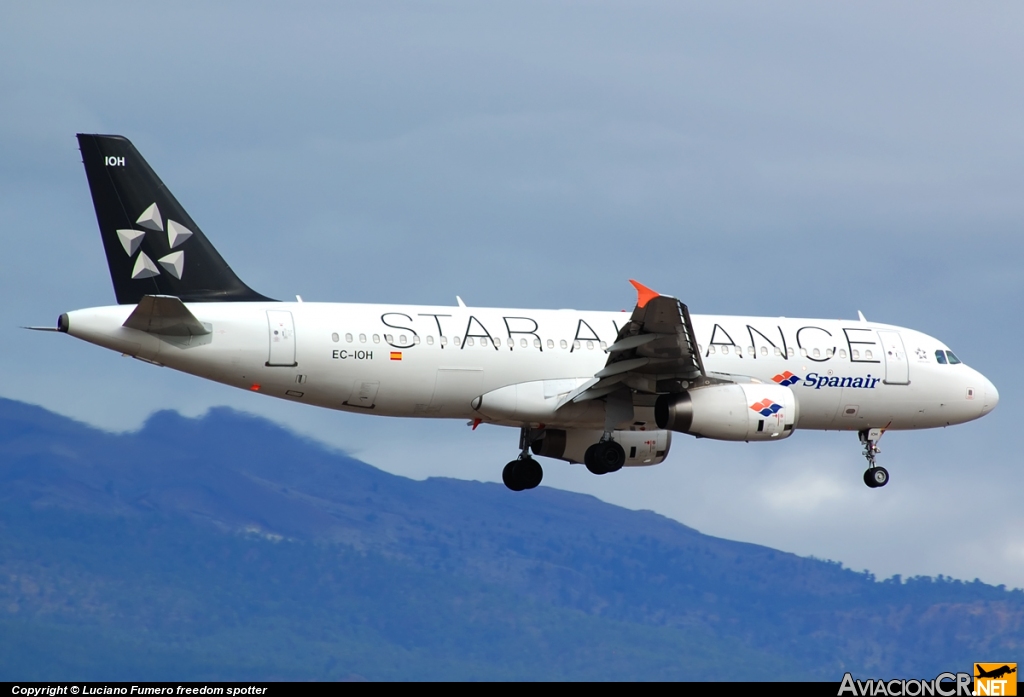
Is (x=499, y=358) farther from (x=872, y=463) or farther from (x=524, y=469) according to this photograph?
(x=872, y=463)

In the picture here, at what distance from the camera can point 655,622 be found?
4938cm

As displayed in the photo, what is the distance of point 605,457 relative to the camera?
34438 millimetres

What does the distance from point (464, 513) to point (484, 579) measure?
366 cm

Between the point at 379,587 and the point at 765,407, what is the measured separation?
19364 millimetres

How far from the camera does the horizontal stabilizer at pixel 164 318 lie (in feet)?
99.2

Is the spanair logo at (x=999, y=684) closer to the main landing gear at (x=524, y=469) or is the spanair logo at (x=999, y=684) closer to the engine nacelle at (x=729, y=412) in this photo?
the engine nacelle at (x=729, y=412)

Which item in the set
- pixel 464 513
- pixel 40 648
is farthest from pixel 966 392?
pixel 40 648

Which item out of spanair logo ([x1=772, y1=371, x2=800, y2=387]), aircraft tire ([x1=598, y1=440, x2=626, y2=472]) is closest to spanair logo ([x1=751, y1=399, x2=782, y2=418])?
spanair logo ([x1=772, y1=371, x2=800, y2=387])

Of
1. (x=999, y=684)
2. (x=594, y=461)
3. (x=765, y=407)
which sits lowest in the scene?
(x=999, y=684)

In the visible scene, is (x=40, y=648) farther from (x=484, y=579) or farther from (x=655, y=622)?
(x=655, y=622)

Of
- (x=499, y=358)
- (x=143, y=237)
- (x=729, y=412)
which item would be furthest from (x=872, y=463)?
(x=143, y=237)

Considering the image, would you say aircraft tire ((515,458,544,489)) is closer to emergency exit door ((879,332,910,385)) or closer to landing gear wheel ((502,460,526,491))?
landing gear wheel ((502,460,526,491))

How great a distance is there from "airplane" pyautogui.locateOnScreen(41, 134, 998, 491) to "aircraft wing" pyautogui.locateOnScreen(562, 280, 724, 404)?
40 millimetres

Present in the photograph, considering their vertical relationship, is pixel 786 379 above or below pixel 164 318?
above
